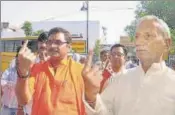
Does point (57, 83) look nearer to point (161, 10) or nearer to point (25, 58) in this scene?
point (25, 58)

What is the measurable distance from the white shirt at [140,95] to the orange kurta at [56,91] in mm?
876

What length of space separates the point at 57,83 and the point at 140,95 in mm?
1245

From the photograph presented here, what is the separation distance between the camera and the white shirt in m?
3.45

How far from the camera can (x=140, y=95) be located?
3.54 meters

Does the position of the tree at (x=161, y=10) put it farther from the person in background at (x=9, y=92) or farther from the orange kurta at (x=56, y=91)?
the orange kurta at (x=56, y=91)

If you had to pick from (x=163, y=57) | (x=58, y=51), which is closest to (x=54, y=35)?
(x=58, y=51)

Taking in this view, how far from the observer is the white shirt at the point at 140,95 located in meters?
3.45

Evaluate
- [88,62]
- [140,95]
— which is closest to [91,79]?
[88,62]

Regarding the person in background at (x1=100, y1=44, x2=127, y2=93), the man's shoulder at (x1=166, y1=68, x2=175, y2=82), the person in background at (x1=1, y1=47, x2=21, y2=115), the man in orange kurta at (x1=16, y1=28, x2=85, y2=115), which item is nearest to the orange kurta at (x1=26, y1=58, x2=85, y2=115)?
the man in orange kurta at (x1=16, y1=28, x2=85, y2=115)

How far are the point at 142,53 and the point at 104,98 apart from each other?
45 cm

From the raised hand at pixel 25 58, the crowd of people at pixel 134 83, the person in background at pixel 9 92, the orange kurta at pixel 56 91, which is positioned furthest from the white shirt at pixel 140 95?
the person in background at pixel 9 92

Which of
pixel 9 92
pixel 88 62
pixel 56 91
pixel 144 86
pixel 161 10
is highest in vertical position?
pixel 161 10

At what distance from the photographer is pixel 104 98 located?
3627 millimetres

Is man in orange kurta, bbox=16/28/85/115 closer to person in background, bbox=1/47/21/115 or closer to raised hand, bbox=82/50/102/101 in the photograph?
raised hand, bbox=82/50/102/101
